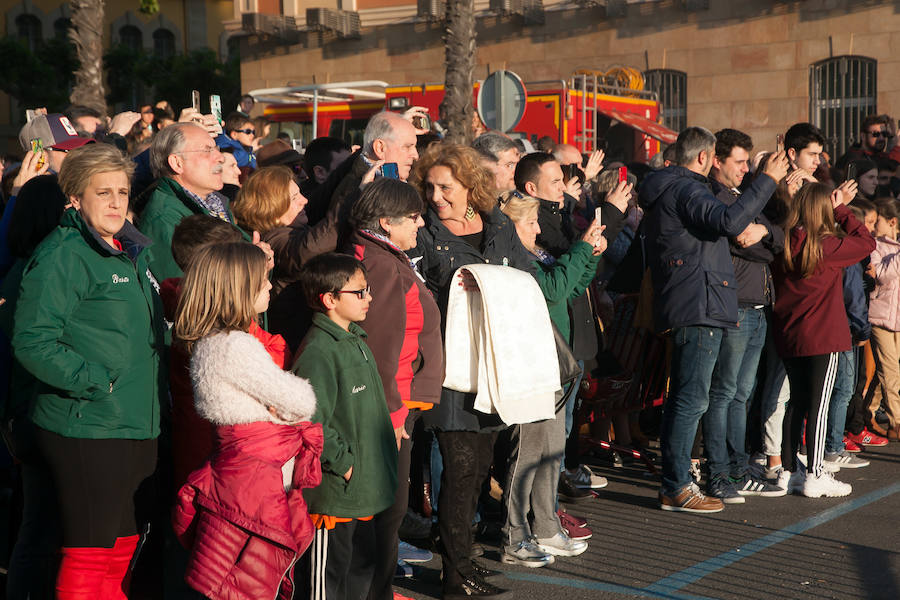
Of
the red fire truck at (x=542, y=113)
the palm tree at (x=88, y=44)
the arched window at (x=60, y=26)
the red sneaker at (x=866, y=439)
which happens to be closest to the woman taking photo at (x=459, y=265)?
the red sneaker at (x=866, y=439)

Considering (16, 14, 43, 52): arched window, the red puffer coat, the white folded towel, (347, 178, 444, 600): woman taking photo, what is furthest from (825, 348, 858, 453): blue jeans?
(16, 14, 43, 52): arched window

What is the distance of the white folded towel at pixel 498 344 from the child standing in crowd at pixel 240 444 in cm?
130

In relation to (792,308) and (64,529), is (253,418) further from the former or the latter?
(792,308)

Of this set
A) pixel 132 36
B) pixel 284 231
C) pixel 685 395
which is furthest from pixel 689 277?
pixel 132 36

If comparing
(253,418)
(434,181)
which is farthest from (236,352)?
(434,181)

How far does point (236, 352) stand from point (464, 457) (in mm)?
1658

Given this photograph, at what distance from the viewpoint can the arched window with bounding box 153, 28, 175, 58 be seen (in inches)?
1909

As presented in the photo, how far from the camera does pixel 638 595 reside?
16.9 ft

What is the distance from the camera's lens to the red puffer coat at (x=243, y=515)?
3.80 m

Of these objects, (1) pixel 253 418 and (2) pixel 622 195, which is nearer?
(1) pixel 253 418

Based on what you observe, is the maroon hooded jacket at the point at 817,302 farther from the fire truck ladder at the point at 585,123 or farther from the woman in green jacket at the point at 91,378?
the fire truck ladder at the point at 585,123

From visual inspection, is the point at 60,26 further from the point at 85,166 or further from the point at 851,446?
the point at 85,166

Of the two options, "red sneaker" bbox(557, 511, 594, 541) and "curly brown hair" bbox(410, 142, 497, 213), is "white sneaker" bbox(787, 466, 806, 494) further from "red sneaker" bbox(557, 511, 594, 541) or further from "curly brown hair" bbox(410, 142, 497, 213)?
"curly brown hair" bbox(410, 142, 497, 213)

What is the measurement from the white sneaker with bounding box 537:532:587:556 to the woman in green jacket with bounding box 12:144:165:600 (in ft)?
7.90
